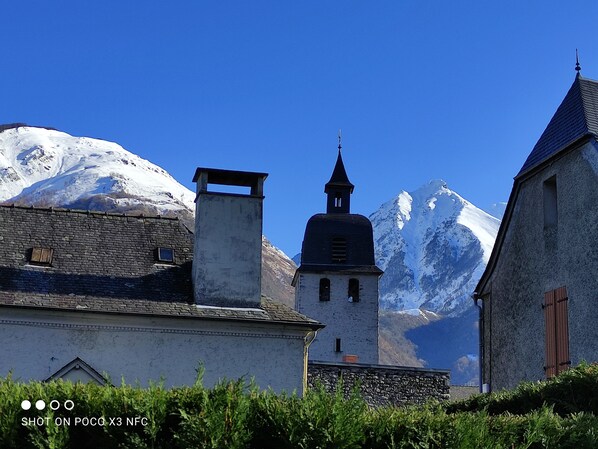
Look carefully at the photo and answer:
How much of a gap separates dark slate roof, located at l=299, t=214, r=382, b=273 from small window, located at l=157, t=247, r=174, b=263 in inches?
1255

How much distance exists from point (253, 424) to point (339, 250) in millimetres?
44240

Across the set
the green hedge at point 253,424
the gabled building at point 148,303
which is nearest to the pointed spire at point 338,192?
the gabled building at point 148,303

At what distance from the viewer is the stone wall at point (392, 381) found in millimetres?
Result: 27688

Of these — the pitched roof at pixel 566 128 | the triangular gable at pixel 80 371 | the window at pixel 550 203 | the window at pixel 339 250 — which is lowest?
the triangular gable at pixel 80 371

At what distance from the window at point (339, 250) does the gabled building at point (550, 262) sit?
31658mm

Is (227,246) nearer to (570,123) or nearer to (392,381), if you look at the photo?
(570,123)

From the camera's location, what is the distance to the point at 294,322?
60.6 feet

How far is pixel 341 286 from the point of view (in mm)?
52406

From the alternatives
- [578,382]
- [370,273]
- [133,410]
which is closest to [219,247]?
[578,382]

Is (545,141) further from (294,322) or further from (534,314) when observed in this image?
(294,322)

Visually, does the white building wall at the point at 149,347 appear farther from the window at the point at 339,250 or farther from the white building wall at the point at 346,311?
the window at the point at 339,250

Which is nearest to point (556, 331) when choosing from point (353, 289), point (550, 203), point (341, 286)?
point (550, 203)

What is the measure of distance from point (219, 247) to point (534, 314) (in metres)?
6.72

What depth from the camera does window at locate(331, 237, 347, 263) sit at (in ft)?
173
